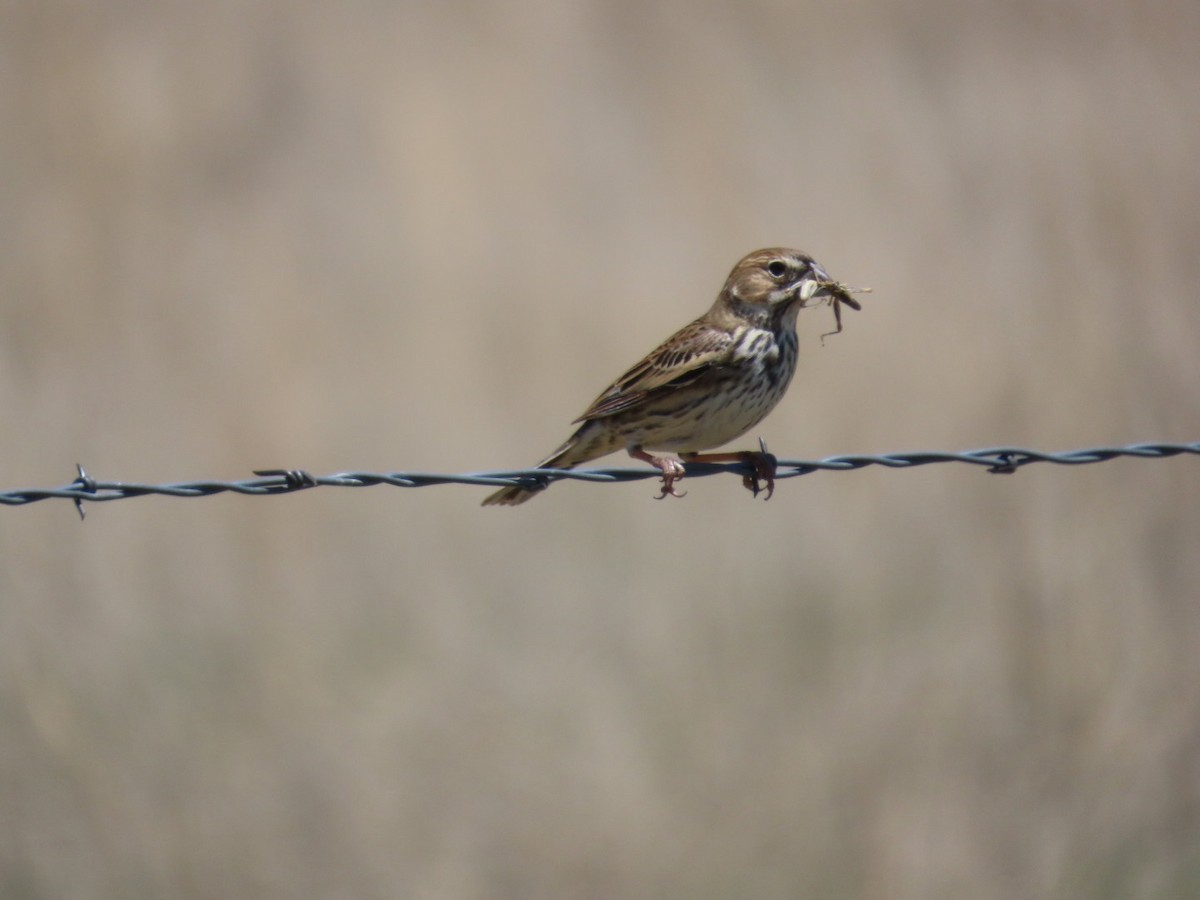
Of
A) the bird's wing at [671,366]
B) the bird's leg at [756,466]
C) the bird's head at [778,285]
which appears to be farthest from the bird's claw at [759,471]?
the bird's head at [778,285]

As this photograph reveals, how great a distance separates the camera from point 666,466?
6.09 metres

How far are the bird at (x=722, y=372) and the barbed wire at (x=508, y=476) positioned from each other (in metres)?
0.79

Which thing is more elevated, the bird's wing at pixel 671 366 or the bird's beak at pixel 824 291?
the bird's beak at pixel 824 291

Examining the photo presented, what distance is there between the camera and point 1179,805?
1293 centimetres

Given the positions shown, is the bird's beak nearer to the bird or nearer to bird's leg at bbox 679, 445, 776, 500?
the bird

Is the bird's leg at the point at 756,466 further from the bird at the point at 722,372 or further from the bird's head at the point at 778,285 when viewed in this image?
the bird's head at the point at 778,285

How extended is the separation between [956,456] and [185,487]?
2530mm

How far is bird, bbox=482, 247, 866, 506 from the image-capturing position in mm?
6664

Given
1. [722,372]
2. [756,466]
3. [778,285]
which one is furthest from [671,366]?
[756,466]

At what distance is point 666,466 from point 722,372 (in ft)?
2.54

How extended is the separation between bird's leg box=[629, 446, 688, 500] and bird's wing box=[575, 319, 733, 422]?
220mm

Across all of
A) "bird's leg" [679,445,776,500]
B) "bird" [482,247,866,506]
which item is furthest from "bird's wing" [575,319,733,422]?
"bird's leg" [679,445,776,500]

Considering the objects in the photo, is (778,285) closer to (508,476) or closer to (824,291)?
(824,291)

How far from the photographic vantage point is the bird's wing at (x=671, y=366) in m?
6.70
